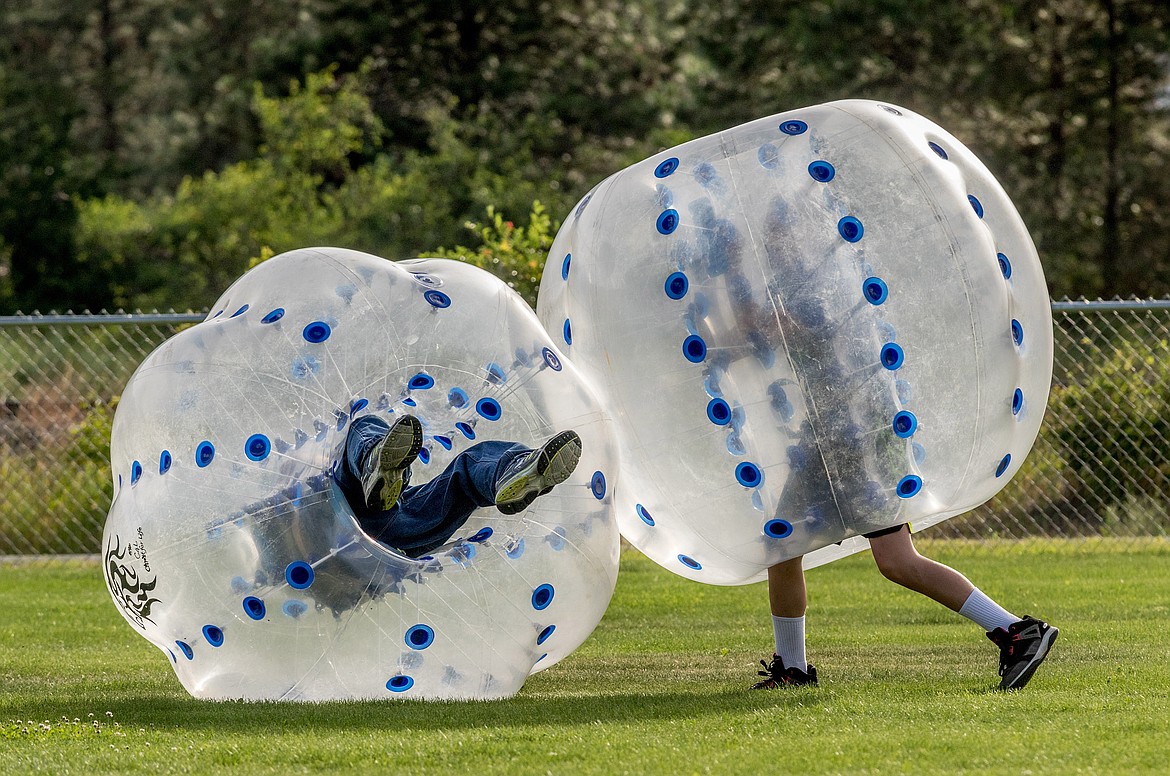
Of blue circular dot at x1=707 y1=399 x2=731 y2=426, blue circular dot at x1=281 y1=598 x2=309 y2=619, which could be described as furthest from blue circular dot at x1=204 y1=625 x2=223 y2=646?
blue circular dot at x1=707 y1=399 x2=731 y2=426

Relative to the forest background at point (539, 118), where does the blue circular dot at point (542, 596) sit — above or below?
above

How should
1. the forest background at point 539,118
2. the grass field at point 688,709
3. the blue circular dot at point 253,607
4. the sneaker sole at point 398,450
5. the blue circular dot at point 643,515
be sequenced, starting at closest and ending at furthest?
the grass field at point 688,709 → the sneaker sole at point 398,450 → the blue circular dot at point 253,607 → the blue circular dot at point 643,515 → the forest background at point 539,118

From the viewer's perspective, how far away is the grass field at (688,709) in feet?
14.0

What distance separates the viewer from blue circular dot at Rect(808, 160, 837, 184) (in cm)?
541

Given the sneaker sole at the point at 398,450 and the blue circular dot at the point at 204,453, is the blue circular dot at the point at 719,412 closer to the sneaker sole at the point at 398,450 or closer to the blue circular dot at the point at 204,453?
the sneaker sole at the point at 398,450

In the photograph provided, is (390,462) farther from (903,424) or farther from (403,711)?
(903,424)

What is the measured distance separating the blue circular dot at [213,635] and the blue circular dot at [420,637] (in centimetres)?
67

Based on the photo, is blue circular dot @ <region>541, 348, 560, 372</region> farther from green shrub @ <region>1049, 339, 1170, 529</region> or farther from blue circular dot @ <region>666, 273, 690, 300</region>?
green shrub @ <region>1049, 339, 1170, 529</region>

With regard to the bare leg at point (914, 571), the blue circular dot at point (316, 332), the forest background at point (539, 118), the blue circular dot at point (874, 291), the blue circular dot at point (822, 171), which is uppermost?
the blue circular dot at point (822, 171)

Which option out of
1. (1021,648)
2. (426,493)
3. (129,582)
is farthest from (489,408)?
(1021,648)

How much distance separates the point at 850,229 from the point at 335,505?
6.97 feet

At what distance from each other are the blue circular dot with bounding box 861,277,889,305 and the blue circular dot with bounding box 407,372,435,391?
5.48ft

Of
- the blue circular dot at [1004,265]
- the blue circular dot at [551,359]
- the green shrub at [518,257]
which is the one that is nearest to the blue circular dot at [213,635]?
the blue circular dot at [551,359]

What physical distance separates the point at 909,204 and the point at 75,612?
5.37m
